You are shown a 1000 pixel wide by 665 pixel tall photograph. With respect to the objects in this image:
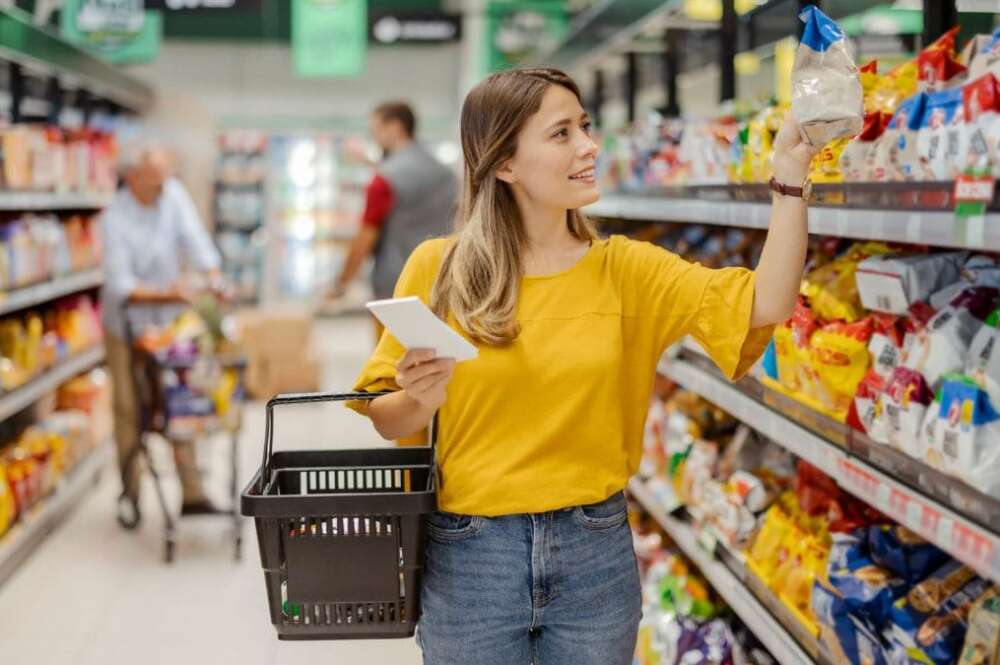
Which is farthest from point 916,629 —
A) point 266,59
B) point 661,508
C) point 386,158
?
point 266,59

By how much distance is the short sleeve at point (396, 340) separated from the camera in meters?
1.91

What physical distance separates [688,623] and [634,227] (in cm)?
190

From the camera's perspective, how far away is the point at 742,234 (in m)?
3.46

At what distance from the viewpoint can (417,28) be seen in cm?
1207

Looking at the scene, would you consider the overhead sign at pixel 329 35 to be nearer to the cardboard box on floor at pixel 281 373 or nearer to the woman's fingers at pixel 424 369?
the cardboard box on floor at pixel 281 373

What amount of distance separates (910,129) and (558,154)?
0.59 metres

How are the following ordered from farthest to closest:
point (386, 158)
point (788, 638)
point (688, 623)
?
point (386, 158)
point (688, 623)
point (788, 638)

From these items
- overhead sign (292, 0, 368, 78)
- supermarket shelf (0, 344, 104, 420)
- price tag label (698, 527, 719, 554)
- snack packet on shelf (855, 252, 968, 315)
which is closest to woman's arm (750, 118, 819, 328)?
snack packet on shelf (855, 252, 968, 315)

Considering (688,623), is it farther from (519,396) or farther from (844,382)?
(519,396)

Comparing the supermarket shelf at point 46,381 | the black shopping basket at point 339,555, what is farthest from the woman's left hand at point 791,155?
the supermarket shelf at point 46,381

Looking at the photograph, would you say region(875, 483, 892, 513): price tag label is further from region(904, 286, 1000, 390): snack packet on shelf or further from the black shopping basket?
the black shopping basket

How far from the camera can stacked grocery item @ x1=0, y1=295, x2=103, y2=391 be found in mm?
5086

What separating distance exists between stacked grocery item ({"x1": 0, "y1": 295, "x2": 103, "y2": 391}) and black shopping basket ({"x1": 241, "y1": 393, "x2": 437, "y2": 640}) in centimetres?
337

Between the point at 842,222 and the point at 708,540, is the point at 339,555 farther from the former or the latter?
the point at 708,540
